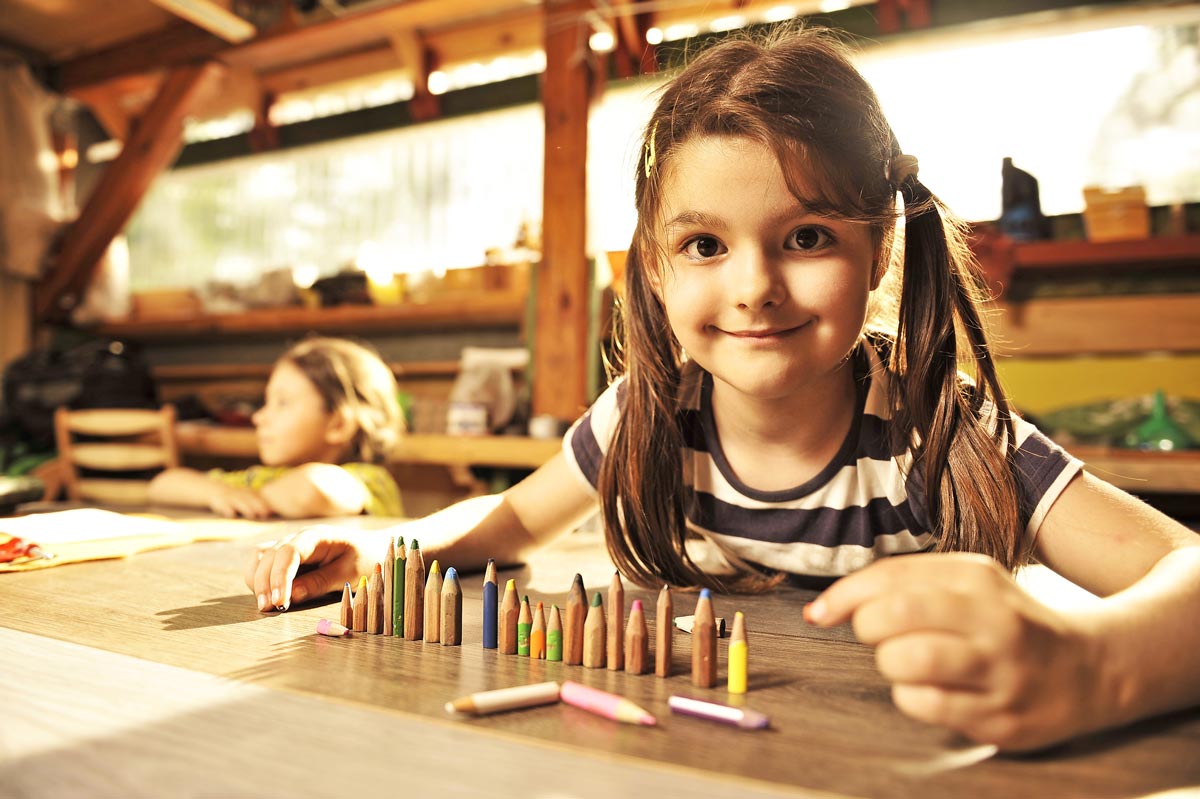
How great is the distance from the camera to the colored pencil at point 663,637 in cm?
53

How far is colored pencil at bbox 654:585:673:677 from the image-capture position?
529 millimetres

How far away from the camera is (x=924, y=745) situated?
0.41 metres

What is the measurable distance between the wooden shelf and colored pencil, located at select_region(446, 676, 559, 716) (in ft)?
8.35

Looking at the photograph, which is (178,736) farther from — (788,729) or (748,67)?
(748,67)

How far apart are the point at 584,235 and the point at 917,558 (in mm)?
2315

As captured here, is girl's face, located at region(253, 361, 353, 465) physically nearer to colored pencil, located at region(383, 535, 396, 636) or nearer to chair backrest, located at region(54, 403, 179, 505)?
chair backrest, located at region(54, 403, 179, 505)

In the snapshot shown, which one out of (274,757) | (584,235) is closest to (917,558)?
(274,757)

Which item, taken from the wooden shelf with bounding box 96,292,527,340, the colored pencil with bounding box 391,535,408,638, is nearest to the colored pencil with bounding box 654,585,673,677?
the colored pencil with bounding box 391,535,408,638

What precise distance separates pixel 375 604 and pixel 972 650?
1.43 ft

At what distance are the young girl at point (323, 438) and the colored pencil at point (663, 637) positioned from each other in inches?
42.0

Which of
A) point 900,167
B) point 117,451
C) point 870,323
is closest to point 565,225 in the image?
point 117,451

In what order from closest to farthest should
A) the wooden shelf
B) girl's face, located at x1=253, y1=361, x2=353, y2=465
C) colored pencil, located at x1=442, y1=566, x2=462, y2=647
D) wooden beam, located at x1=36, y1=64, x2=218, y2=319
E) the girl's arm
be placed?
colored pencil, located at x1=442, y1=566, x2=462, y2=647
the girl's arm
girl's face, located at x1=253, y1=361, x2=353, y2=465
the wooden shelf
wooden beam, located at x1=36, y1=64, x2=218, y2=319

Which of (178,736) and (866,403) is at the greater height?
(866,403)

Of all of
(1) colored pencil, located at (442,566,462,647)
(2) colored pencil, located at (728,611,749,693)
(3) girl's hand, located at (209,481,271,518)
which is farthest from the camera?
(3) girl's hand, located at (209,481,271,518)
